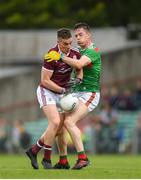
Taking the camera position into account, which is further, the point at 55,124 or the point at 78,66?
the point at 55,124

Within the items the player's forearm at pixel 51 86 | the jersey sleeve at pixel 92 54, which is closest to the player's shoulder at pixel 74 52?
the jersey sleeve at pixel 92 54

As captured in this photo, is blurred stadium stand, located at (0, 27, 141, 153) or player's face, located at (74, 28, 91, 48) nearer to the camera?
player's face, located at (74, 28, 91, 48)

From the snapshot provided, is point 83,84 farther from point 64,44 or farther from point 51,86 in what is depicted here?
point 64,44

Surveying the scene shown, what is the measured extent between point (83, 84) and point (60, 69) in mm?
526

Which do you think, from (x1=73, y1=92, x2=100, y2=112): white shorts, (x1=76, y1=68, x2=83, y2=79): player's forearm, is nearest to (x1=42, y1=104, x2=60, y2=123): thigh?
(x1=73, y1=92, x2=100, y2=112): white shorts

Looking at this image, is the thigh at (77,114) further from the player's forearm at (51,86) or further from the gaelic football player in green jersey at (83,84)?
the player's forearm at (51,86)

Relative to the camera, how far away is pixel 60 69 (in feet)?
53.8

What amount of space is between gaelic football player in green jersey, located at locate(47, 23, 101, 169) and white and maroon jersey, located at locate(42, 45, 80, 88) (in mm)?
120

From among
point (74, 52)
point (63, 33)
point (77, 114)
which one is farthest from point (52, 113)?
point (63, 33)

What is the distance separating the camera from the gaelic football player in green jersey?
53.4ft

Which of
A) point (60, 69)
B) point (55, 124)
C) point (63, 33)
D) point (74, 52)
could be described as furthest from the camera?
point (74, 52)

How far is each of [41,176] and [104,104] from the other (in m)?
16.1

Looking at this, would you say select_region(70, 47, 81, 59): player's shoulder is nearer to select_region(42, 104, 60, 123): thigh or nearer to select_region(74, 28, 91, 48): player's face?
select_region(74, 28, 91, 48): player's face

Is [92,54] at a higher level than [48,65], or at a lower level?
higher
